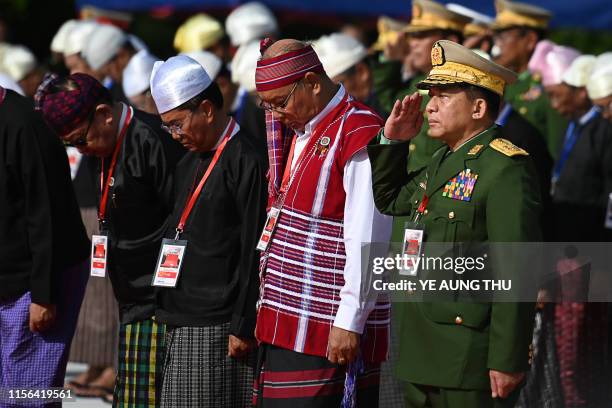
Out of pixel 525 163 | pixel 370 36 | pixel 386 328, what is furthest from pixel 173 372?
pixel 370 36

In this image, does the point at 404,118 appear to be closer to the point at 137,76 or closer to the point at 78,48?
the point at 137,76

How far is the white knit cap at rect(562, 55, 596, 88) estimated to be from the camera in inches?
379

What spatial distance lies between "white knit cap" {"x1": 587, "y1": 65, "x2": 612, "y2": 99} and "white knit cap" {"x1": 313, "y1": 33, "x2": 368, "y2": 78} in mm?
1681

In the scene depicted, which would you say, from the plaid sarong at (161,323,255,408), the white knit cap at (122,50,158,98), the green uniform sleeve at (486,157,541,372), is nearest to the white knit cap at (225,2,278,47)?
the white knit cap at (122,50,158,98)

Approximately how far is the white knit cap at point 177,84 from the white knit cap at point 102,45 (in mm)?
3758

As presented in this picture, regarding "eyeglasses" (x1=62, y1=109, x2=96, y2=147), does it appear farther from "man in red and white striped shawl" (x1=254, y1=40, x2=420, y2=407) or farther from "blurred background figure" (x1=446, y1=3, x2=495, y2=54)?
"blurred background figure" (x1=446, y1=3, x2=495, y2=54)

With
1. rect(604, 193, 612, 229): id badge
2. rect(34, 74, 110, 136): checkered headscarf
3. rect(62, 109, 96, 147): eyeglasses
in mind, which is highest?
rect(34, 74, 110, 136): checkered headscarf

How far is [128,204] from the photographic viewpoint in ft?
19.3

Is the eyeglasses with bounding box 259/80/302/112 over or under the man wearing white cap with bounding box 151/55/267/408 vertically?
over

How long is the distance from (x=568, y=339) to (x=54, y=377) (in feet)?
9.79

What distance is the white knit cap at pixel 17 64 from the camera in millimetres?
10211

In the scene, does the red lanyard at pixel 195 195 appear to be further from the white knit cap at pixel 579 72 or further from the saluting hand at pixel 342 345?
the white knit cap at pixel 579 72

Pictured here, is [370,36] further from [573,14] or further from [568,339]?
[568,339]

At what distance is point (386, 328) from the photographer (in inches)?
200
